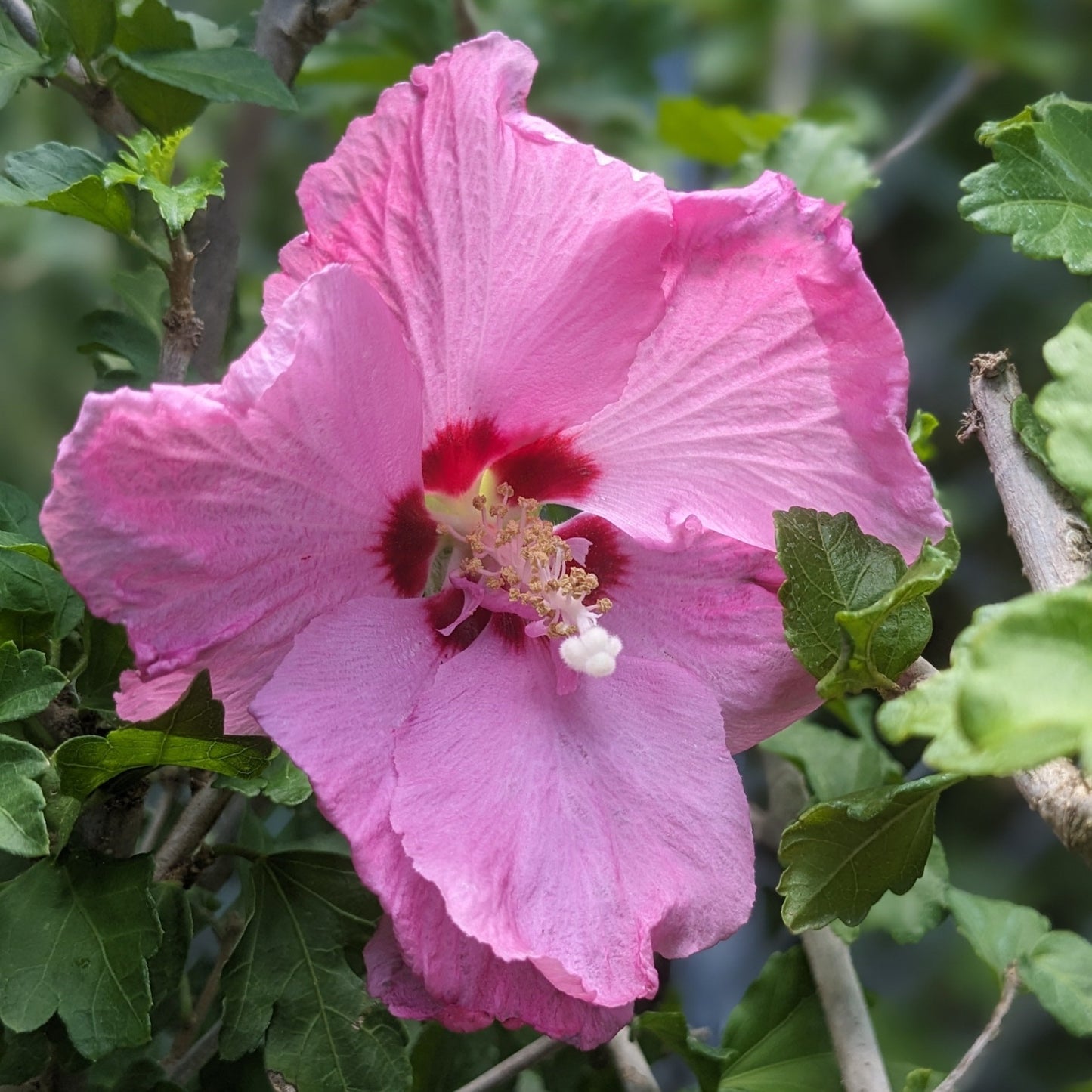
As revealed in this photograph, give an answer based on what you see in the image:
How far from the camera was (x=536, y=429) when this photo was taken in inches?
24.9

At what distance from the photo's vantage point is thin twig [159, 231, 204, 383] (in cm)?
62

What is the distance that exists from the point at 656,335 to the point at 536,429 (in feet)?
0.24

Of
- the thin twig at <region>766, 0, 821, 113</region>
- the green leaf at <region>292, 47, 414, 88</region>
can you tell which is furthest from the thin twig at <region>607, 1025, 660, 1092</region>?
the thin twig at <region>766, 0, 821, 113</region>

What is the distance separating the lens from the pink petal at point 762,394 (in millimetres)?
585

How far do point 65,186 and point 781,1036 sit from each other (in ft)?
1.94

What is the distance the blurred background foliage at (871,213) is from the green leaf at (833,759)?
408mm

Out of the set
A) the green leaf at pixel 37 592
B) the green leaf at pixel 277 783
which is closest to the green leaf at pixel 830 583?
the green leaf at pixel 277 783

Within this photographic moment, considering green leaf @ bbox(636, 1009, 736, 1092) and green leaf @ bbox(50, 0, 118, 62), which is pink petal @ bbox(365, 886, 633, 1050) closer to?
green leaf @ bbox(636, 1009, 736, 1092)

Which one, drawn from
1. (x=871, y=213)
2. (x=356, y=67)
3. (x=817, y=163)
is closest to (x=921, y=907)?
(x=817, y=163)

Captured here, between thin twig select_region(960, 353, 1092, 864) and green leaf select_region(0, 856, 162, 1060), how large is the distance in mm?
374

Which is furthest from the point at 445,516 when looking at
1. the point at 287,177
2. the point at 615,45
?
A: the point at 287,177

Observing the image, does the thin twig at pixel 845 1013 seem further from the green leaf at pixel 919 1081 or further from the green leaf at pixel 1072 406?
the green leaf at pixel 1072 406

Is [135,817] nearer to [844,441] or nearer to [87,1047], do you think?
[87,1047]

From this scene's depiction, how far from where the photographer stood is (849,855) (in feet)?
1.87
